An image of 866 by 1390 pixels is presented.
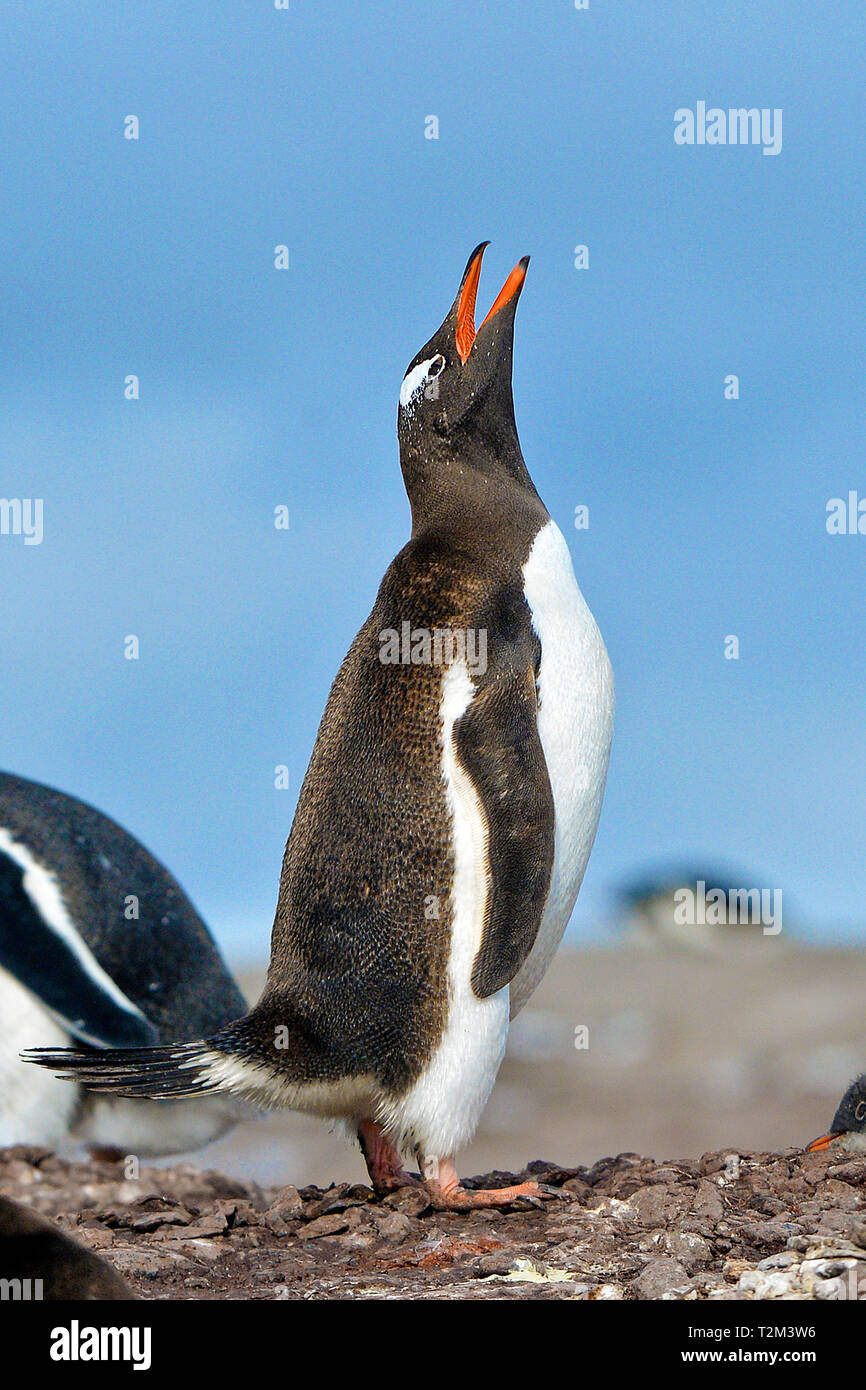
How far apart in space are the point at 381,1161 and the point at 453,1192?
352 mm

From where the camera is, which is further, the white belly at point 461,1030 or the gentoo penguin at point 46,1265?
the white belly at point 461,1030

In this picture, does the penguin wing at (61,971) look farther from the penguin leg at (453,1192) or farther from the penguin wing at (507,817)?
the penguin wing at (507,817)

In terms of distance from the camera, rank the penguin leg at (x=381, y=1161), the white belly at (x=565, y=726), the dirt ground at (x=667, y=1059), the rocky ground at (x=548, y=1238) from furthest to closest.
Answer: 1. the dirt ground at (x=667, y=1059)
2. the white belly at (x=565, y=726)
3. the penguin leg at (x=381, y=1161)
4. the rocky ground at (x=548, y=1238)

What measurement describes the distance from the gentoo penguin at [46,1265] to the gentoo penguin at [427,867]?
158 centimetres

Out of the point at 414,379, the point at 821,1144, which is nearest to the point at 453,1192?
the point at 821,1144

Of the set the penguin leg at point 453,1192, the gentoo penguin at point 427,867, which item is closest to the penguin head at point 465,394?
the gentoo penguin at point 427,867

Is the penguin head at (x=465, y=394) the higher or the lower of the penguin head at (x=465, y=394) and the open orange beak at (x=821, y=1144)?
the higher

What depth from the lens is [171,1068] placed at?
192 inches

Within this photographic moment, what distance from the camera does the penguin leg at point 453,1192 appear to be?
4.86 m

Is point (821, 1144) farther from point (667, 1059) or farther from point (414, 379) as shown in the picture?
point (667, 1059)

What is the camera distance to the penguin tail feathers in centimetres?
486

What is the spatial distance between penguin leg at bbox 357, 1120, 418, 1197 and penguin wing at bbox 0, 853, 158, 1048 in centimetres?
233
